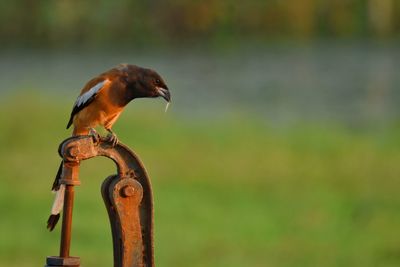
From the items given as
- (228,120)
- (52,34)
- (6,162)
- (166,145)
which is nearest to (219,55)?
(52,34)

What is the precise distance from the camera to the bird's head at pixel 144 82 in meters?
4.45

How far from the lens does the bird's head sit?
445cm

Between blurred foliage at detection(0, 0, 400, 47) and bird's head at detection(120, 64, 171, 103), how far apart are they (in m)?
13.3

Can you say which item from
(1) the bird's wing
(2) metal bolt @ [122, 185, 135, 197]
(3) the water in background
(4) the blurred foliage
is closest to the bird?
(1) the bird's wing

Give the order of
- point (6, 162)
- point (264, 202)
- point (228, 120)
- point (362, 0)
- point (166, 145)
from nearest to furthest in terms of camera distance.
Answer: point (264, 202) < point (6, 162) < point (166, 145) < point (228, 120) < point (362, 0)

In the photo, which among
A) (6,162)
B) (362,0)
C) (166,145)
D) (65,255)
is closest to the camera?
(65,255)

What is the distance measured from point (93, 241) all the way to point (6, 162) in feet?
12.2

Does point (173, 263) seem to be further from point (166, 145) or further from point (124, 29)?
point (124, 29)

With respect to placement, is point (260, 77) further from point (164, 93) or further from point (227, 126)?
point (164, 93)

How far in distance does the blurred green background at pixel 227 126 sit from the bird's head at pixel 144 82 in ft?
15.5

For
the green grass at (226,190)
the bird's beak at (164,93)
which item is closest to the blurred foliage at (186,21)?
the green grass at (226,190)

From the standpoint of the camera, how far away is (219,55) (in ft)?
65.0

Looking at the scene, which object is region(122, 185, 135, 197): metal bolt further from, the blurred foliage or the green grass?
the blurred foliage

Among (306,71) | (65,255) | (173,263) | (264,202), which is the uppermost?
(306,71)
